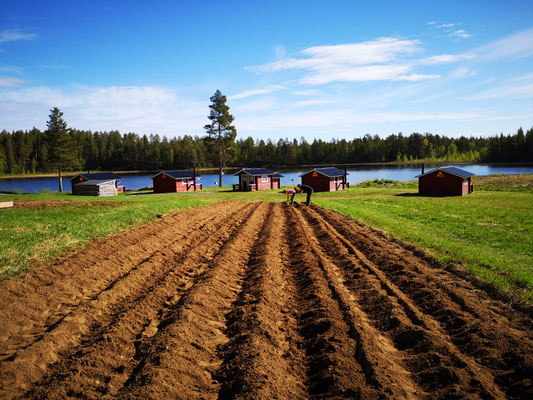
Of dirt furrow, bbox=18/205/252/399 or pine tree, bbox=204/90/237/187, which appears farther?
pine tree, bbox=204/90/237/187

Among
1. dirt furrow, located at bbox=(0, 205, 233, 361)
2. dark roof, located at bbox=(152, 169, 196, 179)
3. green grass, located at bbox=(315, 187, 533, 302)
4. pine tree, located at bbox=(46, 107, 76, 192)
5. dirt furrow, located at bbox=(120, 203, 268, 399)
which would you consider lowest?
green grass, located at bbox=(315, 187, 533, 302)

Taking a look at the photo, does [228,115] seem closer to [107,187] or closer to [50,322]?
[107,187]

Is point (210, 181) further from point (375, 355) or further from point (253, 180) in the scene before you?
point (375, 355)

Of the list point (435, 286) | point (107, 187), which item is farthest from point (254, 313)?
point (107, 187)

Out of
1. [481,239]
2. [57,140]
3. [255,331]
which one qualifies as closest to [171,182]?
[57,140]

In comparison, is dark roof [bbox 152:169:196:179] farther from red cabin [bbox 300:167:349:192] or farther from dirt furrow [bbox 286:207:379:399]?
dirt furrow [bbox 286:207:379:399]

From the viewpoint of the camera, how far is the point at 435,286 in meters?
7.63

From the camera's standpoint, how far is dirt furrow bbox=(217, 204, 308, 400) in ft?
14.4

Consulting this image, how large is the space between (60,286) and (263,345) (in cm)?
496

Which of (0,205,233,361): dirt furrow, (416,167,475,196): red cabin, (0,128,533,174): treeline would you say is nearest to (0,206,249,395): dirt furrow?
(0,205,233,361): dirt furrow

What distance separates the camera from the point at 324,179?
46.5 metres

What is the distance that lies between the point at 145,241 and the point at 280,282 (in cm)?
554

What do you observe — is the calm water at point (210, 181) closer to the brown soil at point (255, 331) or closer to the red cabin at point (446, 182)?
the red cabin at point (446, 182)

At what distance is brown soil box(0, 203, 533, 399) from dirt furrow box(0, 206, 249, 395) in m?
0.02
